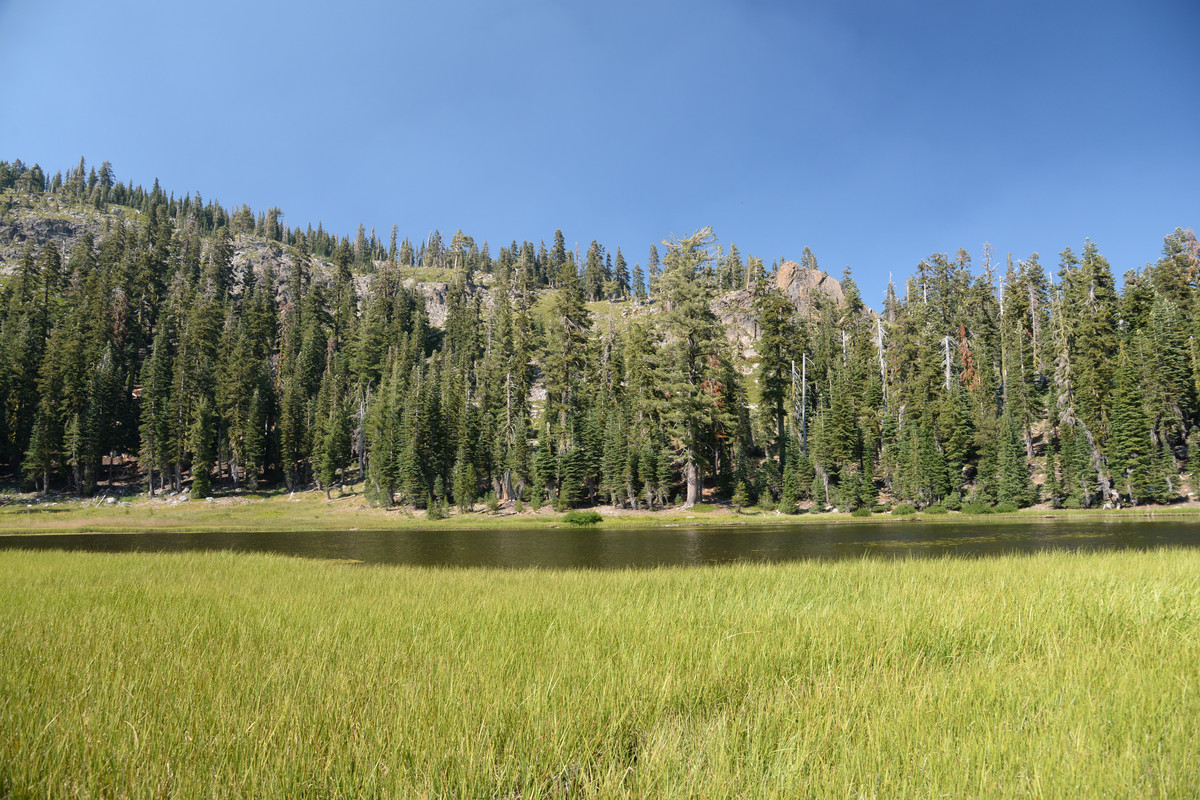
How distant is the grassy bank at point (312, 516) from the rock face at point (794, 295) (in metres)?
66.1

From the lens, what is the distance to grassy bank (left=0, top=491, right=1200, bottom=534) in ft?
133

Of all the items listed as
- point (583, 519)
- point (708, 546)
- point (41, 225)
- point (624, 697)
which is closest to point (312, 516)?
point (583, 519)

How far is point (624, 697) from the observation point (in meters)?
4.18

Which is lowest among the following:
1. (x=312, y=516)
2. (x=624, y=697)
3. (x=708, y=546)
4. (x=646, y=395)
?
(x=312, y=516)

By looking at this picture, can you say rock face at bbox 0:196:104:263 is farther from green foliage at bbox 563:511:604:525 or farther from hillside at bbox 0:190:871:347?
green foliage at bbox 563:511:604:525

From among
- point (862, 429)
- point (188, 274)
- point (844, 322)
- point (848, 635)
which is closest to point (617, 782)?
point (848, 635)

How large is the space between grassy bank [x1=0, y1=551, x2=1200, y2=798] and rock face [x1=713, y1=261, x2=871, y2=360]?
101 meters

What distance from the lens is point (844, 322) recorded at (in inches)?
3216

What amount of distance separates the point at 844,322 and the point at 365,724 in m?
87.8

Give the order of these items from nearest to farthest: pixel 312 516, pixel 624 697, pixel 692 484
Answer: pixel 624 697 → pixel 692 484 → pixel 312 516

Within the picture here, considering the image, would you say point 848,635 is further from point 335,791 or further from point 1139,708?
point 335,791

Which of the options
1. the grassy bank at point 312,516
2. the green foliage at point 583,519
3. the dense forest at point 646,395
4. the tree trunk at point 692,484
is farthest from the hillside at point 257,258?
the green foliage at point 583,519

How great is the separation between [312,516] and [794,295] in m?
104

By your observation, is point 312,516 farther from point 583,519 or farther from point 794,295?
point 794,295
